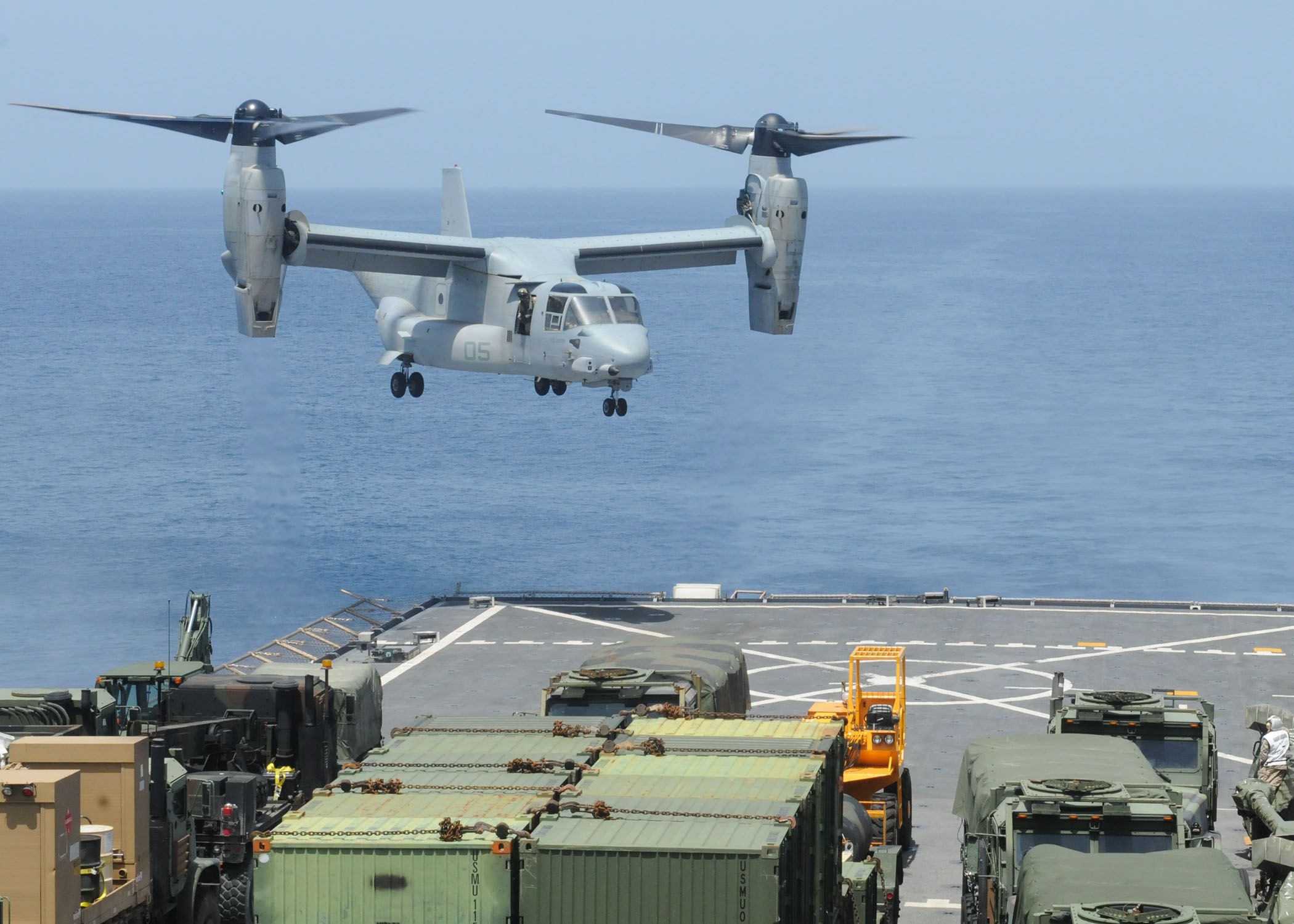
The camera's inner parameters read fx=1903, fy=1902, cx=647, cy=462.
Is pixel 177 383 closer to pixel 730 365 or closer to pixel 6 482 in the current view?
pixel 6 482

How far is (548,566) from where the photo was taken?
358 ft

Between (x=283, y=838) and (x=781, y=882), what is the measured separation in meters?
4.27

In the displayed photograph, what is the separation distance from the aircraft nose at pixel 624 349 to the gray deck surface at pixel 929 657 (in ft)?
22.9

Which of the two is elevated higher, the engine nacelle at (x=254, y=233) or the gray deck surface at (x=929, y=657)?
the engine nacelle at (x=254, y=233)

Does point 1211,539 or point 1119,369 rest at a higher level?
point 1119,369

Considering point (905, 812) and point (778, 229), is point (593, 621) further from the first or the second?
point (905, 812)

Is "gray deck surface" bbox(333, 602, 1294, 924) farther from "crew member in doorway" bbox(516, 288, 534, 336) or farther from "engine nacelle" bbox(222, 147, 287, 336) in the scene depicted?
"engine nacelle" bbox(222, 147, 287, 336)

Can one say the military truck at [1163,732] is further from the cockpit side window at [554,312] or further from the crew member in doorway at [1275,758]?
the cockpit side window at [554,312]

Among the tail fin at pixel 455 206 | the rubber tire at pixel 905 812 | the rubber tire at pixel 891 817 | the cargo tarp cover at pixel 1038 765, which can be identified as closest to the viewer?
the cargo tarp cover at pixel 1038 765

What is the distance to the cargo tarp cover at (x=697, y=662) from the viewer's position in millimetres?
29016

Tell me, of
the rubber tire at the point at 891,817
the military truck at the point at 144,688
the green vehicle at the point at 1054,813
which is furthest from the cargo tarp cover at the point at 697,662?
the green vehicle at the point at 1054,813

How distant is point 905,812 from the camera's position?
30094 millimetres

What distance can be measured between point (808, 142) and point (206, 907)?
130 feet

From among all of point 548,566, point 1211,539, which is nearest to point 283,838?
point 548,566
